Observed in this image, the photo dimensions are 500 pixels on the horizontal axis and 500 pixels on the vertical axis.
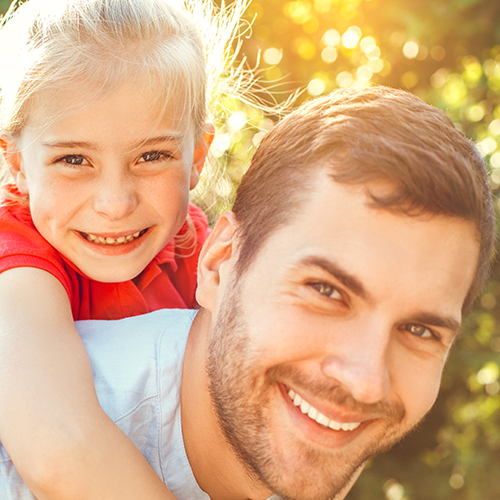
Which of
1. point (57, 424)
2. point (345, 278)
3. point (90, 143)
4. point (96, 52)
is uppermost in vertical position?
point (96, 52)

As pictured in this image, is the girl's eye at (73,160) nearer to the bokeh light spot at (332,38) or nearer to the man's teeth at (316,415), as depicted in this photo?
the man's teeth at (316,415)

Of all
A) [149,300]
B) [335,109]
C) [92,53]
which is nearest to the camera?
[335,109]

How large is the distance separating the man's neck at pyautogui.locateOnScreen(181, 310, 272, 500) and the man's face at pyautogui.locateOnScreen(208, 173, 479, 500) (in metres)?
0.09

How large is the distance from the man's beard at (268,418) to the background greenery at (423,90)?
1456mm

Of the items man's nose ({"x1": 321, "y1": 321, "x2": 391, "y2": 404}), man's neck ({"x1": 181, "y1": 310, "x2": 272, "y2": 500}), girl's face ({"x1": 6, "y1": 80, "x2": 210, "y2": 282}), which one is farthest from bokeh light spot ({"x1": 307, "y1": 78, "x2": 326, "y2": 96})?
man's nose ({"x1": 321, "y1": 321, "x2": 391, "y2": 404})

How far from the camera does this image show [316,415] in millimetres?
1820

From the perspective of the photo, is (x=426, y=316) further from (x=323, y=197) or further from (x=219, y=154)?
(x=219, y=154)

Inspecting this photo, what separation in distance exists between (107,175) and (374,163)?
0.93 metres

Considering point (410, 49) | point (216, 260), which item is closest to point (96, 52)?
point (216, 260)

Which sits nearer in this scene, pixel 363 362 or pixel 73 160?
pixel 363 362

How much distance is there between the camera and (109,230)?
2275 mm

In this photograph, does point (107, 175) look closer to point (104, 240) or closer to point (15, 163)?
point (104, 240)

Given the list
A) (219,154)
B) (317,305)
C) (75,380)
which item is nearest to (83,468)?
(75,380)

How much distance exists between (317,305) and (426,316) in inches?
12.4
